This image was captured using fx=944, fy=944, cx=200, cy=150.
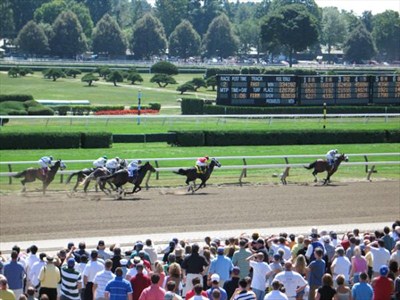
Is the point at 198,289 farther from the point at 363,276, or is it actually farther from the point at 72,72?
the point at 72,72

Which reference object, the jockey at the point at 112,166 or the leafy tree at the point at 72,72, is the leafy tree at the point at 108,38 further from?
the jockey at the point at 112,166

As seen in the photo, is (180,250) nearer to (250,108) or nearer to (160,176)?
(160,176)

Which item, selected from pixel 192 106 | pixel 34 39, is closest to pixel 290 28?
pixel 34 39

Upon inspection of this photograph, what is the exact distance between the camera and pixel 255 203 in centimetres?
1789

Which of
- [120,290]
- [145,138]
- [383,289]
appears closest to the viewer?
[120,290]

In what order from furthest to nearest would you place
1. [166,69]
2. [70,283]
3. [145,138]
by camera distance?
[166,69], [145,138], [70,283]

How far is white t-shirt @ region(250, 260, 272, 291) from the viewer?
947 cm

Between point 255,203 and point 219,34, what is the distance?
71.0 m

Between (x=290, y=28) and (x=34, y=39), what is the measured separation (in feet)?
70.7

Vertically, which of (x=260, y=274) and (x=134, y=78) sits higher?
(x=260, y=274)

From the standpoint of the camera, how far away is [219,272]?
971 cm

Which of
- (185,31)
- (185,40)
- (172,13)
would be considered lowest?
(185,40)

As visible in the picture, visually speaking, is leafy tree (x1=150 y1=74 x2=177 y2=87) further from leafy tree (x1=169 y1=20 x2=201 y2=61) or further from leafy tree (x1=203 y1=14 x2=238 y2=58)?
leafy tree (x1=203 y1=14 x2=238 y2=58)

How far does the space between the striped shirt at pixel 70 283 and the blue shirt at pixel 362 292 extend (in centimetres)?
263
